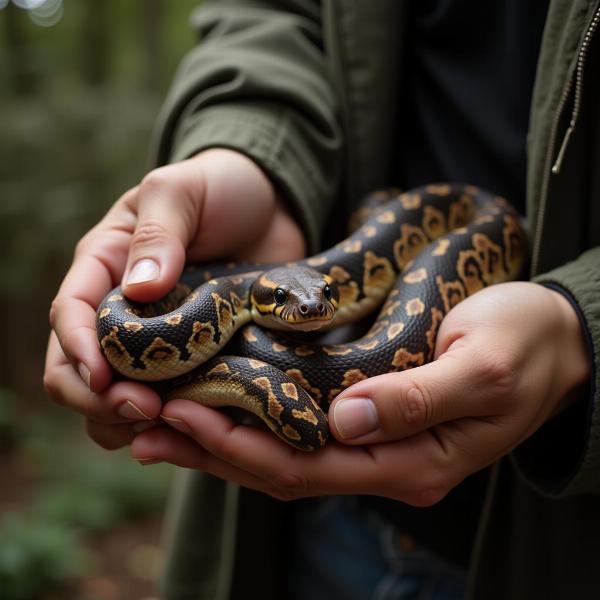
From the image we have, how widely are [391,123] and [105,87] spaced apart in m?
8.21

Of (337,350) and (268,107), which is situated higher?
(268,107)

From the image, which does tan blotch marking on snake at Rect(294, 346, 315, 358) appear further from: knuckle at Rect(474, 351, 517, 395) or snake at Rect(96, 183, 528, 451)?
knuckle at Rect(474, 351, 517, 395)

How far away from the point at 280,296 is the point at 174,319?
37cm

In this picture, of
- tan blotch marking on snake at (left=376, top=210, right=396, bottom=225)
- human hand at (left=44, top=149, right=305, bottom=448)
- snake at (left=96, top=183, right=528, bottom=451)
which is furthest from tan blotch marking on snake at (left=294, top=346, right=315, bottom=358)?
tan blotch marking on snake at (left=376, top=210, right=396, bottom=225)

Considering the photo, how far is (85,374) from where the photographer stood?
6.42 feet

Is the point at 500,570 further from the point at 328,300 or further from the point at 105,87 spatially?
the point at 105,87

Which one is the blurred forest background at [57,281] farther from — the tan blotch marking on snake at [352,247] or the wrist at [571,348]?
the wrist at [571,348]

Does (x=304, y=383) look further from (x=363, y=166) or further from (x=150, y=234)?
(x=363, y=166)

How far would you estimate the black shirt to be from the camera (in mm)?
2457

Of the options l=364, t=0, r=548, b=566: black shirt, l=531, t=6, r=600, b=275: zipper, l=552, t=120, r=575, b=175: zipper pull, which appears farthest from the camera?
l=364, t=0, r=548, b=566: black shirt

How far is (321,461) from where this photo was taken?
1835 mm

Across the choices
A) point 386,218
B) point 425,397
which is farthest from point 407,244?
point 425,397

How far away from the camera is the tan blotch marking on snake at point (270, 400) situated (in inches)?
73.7

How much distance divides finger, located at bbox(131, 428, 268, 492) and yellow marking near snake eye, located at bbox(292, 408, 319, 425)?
0.24m
